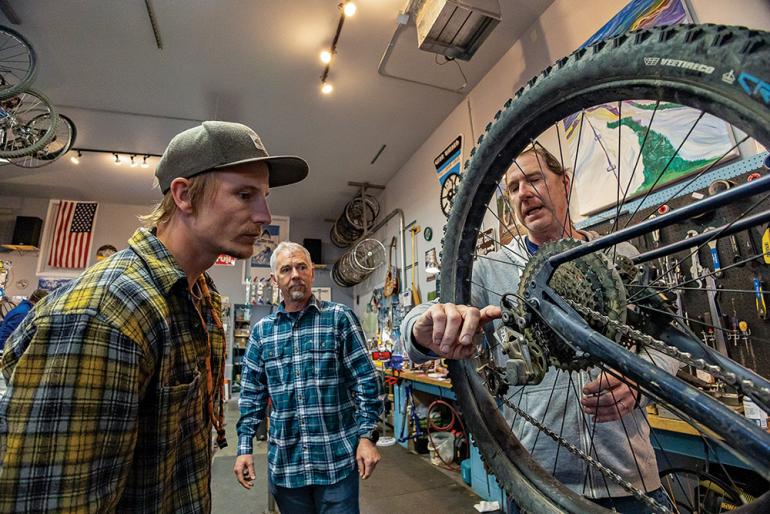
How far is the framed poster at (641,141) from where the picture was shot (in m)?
1.86

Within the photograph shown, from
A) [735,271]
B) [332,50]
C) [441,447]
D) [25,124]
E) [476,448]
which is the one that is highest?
[332,50]

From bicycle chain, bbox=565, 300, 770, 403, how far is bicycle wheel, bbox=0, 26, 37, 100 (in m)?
4.84

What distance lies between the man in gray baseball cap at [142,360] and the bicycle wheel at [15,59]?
12.3ft

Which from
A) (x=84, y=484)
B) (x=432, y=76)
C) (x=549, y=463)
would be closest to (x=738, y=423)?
(x=549, y=463)

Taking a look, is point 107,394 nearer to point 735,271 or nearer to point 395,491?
point 735,271

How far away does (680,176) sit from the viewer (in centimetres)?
196

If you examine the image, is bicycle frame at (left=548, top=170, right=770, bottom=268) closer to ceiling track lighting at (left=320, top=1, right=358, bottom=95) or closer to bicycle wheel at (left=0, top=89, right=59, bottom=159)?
ceiling track lighting at (left=320, top=1, right=358, bottom=95)

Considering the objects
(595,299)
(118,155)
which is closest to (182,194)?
(595,299)

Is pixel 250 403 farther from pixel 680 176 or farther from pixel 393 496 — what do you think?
pixel 680 176

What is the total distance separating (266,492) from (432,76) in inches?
169

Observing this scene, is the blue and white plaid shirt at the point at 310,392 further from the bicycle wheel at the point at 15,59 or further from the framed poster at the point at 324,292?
the framed poster at the point at 324,292

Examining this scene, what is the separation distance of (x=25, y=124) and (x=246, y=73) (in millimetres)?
2578

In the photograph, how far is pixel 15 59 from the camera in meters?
3.57

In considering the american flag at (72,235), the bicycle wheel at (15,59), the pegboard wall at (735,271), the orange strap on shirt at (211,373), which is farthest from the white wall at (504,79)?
the american flag at (72,235)
